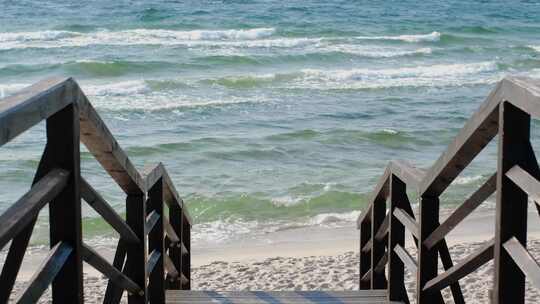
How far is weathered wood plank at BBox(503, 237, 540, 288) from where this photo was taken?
9.71 feet

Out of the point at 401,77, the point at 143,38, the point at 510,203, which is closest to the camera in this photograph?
the point at 510,203

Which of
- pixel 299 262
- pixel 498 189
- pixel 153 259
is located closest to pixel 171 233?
pixel 153 259

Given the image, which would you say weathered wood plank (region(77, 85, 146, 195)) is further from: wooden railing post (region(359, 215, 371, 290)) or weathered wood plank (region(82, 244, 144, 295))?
wooden railing post (region(359, 215, 371, 290))

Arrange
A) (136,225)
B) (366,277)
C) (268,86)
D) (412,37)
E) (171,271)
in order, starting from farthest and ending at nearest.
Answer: (412,37) < (268,86) < (366,277) < (171,271) < (136,225)

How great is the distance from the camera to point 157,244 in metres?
5.22

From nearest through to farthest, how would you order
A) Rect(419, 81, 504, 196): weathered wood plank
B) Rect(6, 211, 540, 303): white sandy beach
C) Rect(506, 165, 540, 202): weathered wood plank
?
Rect(506, 165, 540, 202): weathered wood plank, Rect(419, 81, 504, 196): weathered wood plank, Rect(6, 211, 540, 303): white sandy beach

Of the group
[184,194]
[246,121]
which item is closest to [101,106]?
[246,121]

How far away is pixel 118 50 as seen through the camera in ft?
96.8

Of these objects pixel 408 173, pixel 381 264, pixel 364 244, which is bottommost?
pixel 364 244

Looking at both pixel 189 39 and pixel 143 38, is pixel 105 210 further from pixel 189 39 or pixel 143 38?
pixel 143 38

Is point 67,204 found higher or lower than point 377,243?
higher

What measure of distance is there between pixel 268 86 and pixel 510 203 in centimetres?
2123

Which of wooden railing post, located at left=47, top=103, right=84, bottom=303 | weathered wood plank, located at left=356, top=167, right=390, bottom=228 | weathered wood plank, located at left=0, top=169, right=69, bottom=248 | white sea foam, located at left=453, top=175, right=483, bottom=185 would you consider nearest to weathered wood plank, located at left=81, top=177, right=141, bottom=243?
wooden railing post, located at left=47, top=103, right=84, bottom=303

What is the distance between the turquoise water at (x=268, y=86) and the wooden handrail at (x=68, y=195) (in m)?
6.91
